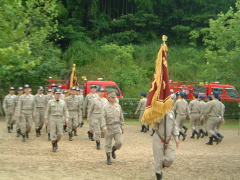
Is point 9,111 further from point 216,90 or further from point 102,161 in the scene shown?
point 216,90

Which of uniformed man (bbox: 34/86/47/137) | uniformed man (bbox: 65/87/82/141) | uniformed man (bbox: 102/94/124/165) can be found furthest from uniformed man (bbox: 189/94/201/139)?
uniformed man (bbox: 102/94/124/165)

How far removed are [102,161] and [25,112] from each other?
5.70 meters

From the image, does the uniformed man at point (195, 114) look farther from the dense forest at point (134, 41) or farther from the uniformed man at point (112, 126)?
the dense forest at point (134, 41)

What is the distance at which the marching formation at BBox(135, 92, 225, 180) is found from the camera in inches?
394

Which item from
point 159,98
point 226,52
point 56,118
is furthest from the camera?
point 226,52

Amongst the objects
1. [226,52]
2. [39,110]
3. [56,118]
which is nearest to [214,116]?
[56,118]

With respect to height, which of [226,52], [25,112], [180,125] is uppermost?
[226,52]

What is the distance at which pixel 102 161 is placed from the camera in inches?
509

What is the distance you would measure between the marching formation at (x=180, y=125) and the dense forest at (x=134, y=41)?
9.28m

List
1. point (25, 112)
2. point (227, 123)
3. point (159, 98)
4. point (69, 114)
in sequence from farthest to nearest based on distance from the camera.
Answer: point (227, 123)
point (69, 114)
point (25, 112)
point (159, 98)

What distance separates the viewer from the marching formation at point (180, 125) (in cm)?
1002

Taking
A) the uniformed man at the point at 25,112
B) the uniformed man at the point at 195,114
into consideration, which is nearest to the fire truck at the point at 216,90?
the uniformed man at the point at 195,114

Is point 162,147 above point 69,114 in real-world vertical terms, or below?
below

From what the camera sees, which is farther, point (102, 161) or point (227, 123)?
point (227, 123)
